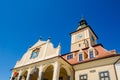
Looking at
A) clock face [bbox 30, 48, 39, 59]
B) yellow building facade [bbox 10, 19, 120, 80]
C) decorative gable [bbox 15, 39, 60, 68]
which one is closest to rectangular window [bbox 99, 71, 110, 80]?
yellow building facade [bbox 10, 19, 120, 80]

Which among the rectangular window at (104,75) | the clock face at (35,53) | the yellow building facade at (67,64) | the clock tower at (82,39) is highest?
the clock tower at (82,39)

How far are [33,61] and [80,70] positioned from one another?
800 cm

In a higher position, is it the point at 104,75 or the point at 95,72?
the point at 95,72

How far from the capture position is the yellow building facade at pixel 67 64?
1786cm

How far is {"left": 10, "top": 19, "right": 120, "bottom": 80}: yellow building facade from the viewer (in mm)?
17859

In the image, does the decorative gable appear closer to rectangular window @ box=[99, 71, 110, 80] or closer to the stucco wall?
the stucco wall

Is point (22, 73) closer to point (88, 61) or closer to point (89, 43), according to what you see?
point (88, 61)

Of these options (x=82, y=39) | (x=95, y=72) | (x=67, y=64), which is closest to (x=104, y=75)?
(x=95, y=72)

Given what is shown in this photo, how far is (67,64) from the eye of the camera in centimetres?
2039

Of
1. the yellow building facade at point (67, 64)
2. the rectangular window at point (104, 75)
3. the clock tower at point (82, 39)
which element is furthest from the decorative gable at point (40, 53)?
the clock tower at point (82, 39)

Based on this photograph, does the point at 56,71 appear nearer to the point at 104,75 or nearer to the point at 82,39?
the point at 104,75

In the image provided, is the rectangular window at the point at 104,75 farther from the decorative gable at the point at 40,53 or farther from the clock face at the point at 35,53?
the clock face at the point at 35,53

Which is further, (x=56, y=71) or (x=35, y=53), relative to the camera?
(x=35, y=53)

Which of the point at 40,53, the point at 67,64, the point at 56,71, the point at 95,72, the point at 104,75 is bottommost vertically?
the point at 104,75
